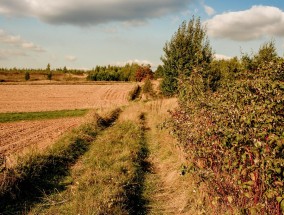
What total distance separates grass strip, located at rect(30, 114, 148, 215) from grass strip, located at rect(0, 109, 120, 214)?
38 centimetres

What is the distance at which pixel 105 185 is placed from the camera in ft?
23.8

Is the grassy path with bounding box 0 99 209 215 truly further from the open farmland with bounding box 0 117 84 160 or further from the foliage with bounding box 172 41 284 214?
the open farmland with bounding box 0 117 84 160

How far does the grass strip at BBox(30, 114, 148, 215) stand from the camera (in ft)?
20.2

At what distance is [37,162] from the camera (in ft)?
29.3

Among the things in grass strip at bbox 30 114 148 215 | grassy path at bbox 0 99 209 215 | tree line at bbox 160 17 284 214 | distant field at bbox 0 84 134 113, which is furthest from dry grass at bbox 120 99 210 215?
distant field at bbox 0 84 134 113

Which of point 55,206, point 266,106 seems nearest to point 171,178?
point 55,206

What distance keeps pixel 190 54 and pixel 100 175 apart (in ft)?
47.5

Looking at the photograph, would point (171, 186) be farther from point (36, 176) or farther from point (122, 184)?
point (36, 176)

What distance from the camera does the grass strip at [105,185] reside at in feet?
20.2

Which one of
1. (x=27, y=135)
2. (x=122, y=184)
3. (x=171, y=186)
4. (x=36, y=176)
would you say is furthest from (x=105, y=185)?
(x=27, y=135)

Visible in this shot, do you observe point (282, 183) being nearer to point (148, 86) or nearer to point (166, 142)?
point (166, 142)

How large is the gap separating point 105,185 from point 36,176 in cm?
244

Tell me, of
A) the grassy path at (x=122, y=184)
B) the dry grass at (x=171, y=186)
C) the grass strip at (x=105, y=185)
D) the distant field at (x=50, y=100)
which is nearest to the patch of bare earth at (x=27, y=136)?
the grassy path at (x=122, y=184)

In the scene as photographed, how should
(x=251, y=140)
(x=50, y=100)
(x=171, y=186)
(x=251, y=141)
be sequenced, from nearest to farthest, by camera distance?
(x=251, y=140), (x=251, y=141), (x=171, y=186), (x=50, y=100)
